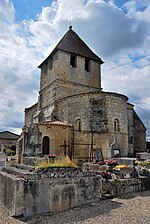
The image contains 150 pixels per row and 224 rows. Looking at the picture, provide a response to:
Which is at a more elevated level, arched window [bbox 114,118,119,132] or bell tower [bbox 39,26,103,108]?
bell tower [bbox 39,26,103,108]

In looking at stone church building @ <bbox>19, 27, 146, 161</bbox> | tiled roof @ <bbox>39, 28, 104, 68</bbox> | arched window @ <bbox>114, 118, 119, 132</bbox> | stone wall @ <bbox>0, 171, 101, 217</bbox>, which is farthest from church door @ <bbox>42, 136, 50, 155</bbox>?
tiled roof @ <bbox>39, 28, 104, 68</bbox>

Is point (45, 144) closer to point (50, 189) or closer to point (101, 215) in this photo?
point (50, 189)

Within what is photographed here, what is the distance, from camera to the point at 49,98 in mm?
26062

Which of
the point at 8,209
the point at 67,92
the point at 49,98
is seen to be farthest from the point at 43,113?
the point at 8,209

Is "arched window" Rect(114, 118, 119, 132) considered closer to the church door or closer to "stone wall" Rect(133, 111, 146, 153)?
the church door

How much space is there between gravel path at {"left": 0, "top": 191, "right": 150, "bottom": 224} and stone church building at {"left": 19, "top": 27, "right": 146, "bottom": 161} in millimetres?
9544

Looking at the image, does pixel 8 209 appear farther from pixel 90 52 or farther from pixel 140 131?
pixel 90 52

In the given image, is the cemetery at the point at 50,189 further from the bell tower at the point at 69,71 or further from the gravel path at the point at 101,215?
the bell tower at the point at 69,71

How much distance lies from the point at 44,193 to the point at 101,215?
5.17 feet

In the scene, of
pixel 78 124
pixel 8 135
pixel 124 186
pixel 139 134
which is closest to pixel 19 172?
pixel 124 186

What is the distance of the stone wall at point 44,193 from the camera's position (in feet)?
16.2

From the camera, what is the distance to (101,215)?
511 cm

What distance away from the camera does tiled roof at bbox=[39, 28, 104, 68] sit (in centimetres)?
2666

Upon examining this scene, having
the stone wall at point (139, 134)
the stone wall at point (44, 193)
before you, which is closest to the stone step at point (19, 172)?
the stone wall at point (44, 193)
